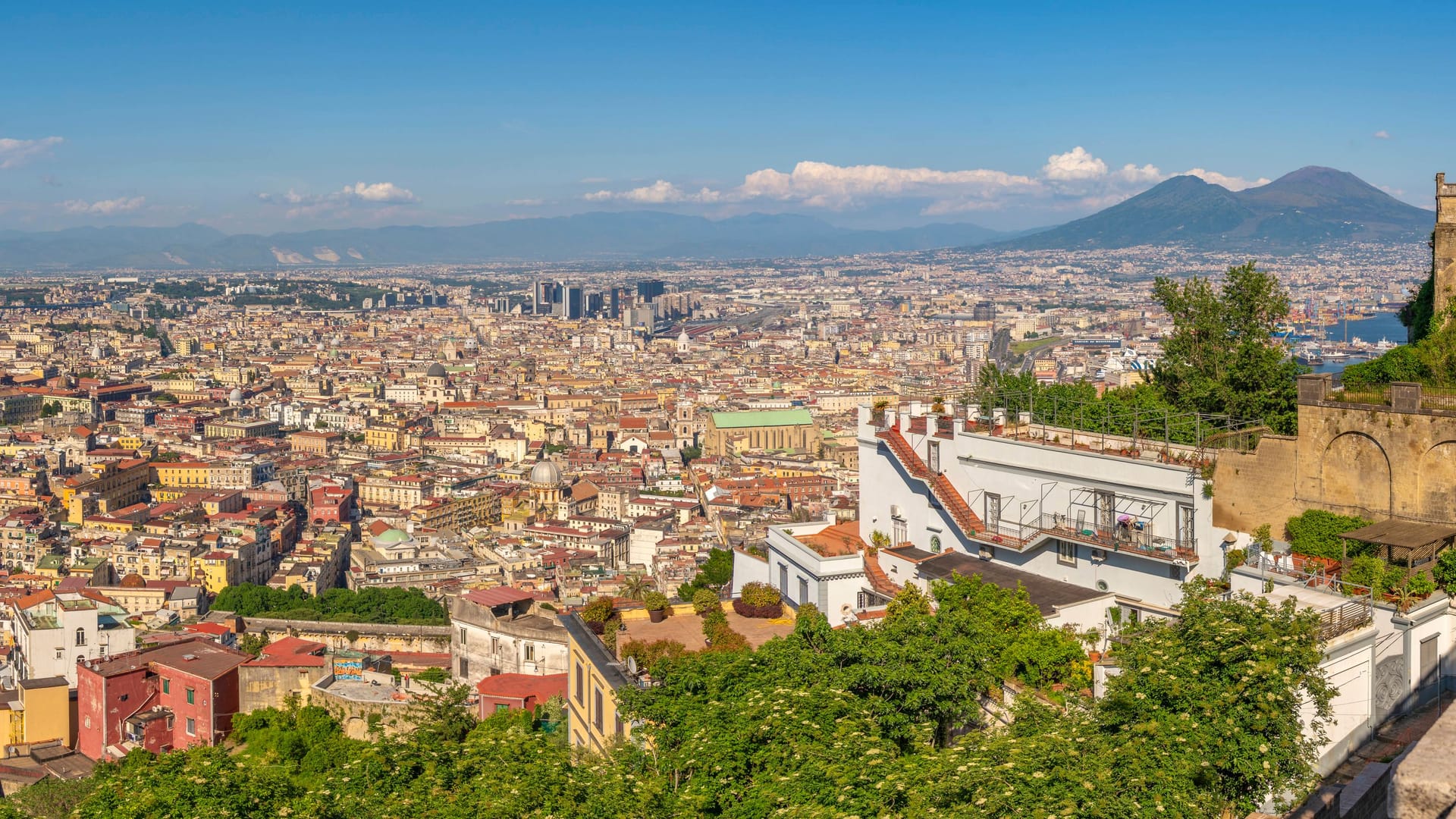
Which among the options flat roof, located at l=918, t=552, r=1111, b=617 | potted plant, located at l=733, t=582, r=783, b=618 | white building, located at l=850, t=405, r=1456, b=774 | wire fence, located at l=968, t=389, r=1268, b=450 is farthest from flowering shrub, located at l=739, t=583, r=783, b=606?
wire fence, located at l=968, t=389, r=1268, b=450

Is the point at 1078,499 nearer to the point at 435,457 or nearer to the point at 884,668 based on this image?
the point at 884,668

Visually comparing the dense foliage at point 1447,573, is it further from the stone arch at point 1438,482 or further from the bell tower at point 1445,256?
the bell tower at point 1445,256

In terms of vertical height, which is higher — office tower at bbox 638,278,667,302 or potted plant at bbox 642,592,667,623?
office tower at bbox 638,278,667,302

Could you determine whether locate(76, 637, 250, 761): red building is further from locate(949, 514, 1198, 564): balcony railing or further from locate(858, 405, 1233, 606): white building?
locate(949, 514, 1198, 564): balcony railing

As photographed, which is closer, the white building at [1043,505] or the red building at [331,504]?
the white building at [1043,505]

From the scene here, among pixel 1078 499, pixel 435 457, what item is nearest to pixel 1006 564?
pixel 1078 499

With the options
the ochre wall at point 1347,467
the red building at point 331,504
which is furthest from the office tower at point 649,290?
the ochre wall at point 1347,467
